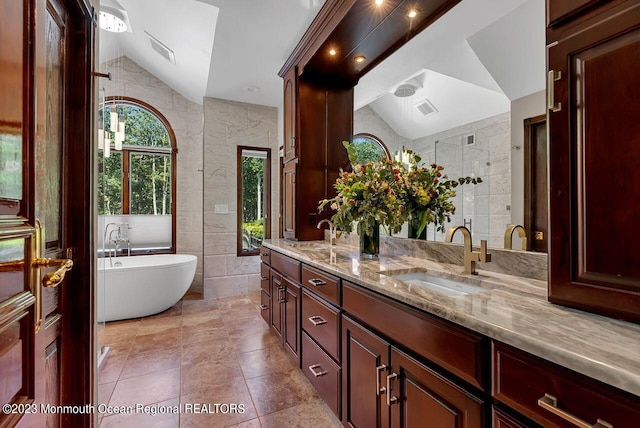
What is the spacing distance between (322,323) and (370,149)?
1.43 metres

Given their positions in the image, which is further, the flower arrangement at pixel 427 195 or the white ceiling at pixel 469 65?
the flower arrangement at pixel 427 195

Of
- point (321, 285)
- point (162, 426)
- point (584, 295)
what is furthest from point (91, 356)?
point (584, 295)

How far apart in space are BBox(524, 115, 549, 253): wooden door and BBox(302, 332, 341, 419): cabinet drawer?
113 centimetres

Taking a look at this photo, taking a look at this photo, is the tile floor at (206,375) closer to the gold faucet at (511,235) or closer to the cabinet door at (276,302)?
the cabinet door at (276,302)

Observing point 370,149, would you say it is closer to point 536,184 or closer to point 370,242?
point 370,242

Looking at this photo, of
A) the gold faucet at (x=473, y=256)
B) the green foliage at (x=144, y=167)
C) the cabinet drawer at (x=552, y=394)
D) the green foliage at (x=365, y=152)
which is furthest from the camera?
the green foliage at (x=144, y=167)

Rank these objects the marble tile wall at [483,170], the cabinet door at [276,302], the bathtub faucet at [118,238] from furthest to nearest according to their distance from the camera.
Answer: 1. the bathtub faucet at [118,238]
2. the cabinet door at [276,302]
3. the marble tile wall at [483,170]

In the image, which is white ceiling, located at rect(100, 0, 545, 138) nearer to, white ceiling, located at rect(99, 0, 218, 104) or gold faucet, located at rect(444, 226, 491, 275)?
white ceiling, located at rect(99, 0, 218, 104)

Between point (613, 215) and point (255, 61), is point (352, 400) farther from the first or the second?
point (255, 61)

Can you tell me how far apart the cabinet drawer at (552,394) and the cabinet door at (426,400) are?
12cm

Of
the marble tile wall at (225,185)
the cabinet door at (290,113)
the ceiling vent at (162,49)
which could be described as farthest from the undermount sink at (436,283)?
the ceiling vent at (162,49)

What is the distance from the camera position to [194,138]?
4387 mm

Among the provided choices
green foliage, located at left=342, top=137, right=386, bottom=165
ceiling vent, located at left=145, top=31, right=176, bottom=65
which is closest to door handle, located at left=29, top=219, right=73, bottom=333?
green foliage, located at left=342, top=137, right=386, bottom=165

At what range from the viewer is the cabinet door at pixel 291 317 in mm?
2061
